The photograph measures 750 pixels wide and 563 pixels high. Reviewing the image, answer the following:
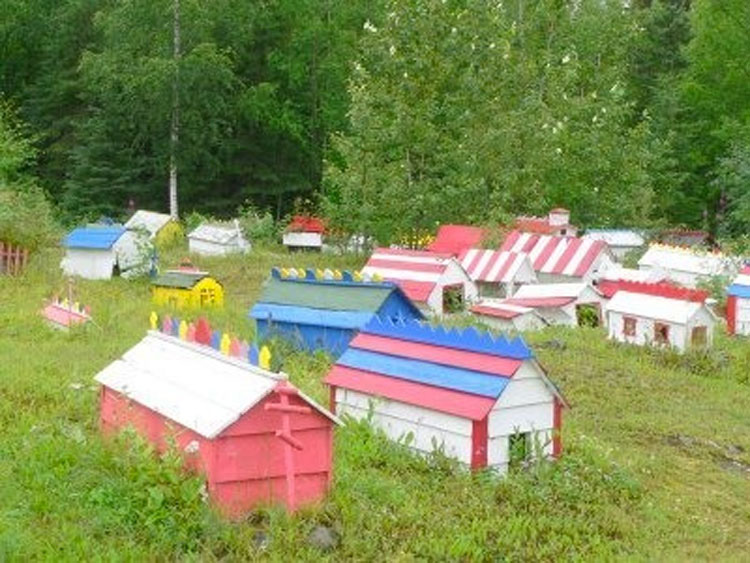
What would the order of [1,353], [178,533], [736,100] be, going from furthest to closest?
[736,100], [1,353], [178,533]

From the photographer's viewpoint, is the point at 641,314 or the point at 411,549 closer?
the point at 411,549

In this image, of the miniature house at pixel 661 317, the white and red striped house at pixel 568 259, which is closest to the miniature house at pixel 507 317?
the miniature house at pixel 661 317

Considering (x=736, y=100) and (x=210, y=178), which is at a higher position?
(x=736, y=100)

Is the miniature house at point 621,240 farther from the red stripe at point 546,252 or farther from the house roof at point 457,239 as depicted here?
the red stripe at point 546,252

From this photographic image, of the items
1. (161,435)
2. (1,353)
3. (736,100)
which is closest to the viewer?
(161,435)

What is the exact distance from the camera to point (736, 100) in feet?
147

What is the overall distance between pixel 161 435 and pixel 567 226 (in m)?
24.0

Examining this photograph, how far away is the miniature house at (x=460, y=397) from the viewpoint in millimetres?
9305

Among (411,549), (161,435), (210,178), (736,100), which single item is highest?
Result: (736,100)

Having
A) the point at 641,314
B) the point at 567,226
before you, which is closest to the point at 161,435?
the point at 641,314

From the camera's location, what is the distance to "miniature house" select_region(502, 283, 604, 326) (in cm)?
1988

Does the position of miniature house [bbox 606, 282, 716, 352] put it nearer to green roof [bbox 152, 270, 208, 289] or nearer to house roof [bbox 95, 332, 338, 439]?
green roof [bbox 152, 270, 208, 289]

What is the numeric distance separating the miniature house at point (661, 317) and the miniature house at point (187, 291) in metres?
7.05

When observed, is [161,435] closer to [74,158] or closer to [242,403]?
[242,403]
